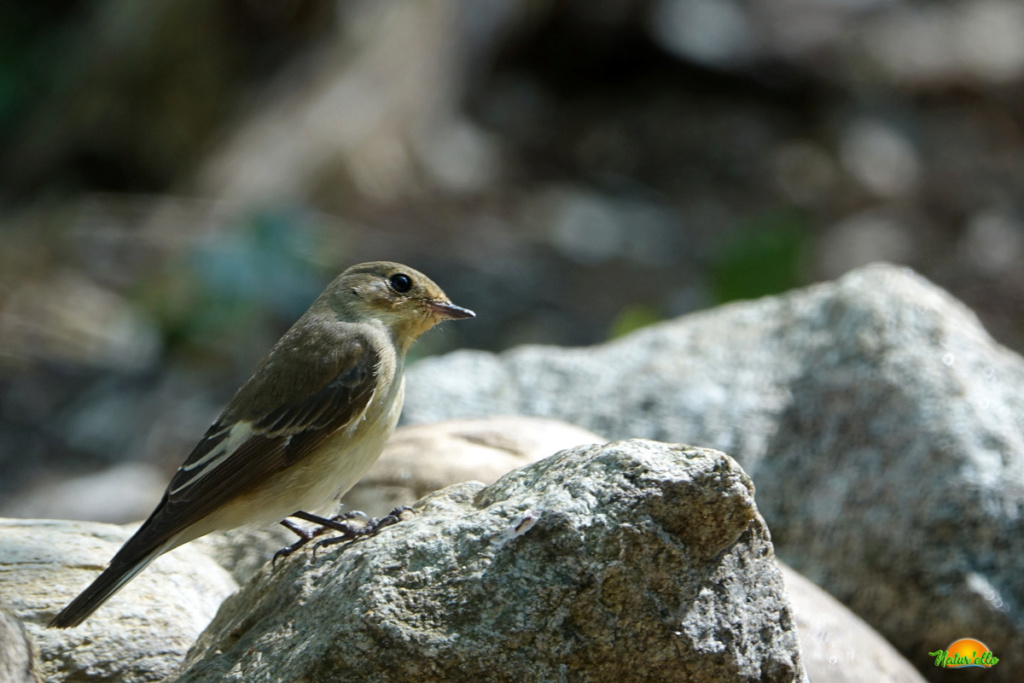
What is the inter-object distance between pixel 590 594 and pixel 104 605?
1732mm

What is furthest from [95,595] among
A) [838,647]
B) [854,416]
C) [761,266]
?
[761,266]

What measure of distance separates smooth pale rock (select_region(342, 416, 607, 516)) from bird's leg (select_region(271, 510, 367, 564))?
209 mm

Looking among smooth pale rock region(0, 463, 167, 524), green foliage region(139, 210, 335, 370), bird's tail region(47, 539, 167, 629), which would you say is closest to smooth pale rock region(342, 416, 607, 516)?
bird's tail region(47, 539, 167, 629)

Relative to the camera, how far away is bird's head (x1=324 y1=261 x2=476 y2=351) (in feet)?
13.9

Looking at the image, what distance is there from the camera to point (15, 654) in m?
2.74

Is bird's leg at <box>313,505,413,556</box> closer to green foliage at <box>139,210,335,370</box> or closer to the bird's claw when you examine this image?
the bird's claw

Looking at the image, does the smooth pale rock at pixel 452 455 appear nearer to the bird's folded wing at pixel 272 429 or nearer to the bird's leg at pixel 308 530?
the bird's leg at pixel 308 530

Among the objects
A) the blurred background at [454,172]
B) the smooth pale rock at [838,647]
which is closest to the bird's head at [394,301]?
the smooth pale rock at [838,647]

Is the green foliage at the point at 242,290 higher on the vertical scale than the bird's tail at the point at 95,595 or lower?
lower

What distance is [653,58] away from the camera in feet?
38.7

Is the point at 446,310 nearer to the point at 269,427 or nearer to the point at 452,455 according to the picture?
the point at 452,455

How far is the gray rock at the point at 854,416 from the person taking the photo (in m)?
3.99

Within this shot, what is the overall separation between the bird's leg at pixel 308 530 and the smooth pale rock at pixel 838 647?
1424 mm

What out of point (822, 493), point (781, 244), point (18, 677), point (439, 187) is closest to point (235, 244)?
point (439, 187)
